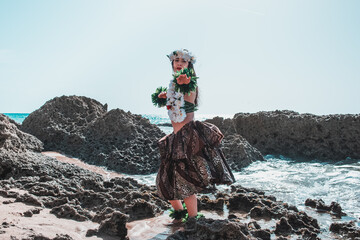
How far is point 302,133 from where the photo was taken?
33.7 ft

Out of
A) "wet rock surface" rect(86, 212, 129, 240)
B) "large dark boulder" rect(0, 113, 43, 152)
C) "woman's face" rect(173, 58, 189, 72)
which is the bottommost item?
"wet rock surface" rect(86, 212, 129, 240)

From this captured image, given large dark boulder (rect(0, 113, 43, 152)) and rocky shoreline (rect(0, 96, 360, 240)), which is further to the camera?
large dark boulder (rect(0, 113, 43, 152))

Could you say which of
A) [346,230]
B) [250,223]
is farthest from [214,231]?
[346,230]

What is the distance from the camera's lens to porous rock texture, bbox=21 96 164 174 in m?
7.67

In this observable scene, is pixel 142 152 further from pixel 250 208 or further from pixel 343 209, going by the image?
pixel 343 209

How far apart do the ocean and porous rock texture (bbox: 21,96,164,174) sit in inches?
24.0

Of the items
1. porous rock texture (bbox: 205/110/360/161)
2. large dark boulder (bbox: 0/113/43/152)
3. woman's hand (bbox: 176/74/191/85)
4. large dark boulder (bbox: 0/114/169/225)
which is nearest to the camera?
woman's hand (bbox: 176/74/191/85)

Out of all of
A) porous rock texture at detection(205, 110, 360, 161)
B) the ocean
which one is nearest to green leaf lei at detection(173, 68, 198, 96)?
the ocean

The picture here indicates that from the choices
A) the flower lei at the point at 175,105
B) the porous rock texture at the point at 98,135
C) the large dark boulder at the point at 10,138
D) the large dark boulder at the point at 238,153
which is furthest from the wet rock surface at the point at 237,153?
the flower lei at the point at 175,105

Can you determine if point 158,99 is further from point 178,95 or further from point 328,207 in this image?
point 328,207

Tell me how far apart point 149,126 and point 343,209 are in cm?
531

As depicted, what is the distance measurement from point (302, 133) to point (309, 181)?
3.70 metres

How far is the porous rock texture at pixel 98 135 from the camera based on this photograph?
7.67 meters

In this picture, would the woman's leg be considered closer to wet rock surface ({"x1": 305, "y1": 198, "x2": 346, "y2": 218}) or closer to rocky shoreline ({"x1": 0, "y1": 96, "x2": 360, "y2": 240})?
rocky shoreline ({"x1": 0, "y1": 96, "x2": 360, "y2": 240})
